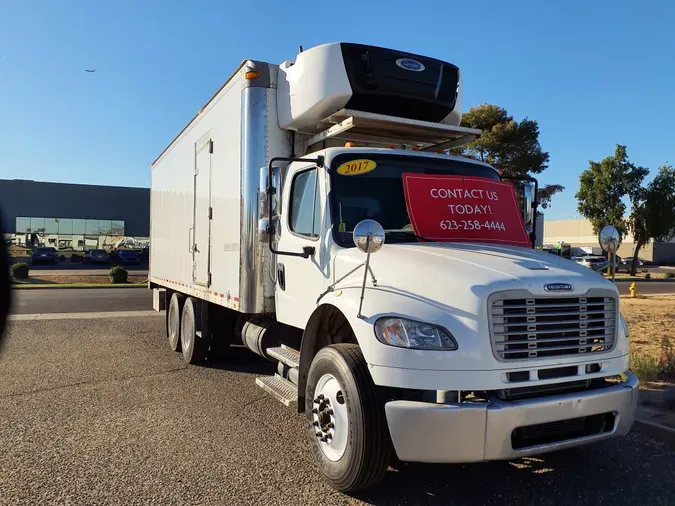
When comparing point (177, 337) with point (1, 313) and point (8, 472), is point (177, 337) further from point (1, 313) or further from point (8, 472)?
point (1, 313)

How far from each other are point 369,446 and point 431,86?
383 cm

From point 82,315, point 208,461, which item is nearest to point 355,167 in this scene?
point 208,461

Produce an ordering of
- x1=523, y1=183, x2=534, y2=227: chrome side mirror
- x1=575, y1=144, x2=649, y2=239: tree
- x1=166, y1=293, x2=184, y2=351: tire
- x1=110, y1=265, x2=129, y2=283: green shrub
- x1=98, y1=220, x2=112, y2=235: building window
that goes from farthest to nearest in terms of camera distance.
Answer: x1=98, y1=220, x2=112, y2=235: building window
x1=575, y1=144, x2=649, y2=239: tree
x1=110, y1=265, x2=129, y2=283: green shrub
x1=166, y1=293, x2=184, y2=351: tire
x1=523, y1=183, x2=534, y2=227: chrome side mirror

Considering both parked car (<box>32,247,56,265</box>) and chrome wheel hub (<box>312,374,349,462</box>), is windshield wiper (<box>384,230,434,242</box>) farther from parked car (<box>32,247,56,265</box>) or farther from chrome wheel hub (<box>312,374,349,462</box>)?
parked car (<box>32,247,56,265</box>)

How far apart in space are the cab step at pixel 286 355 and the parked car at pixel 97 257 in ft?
141

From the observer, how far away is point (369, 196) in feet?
15.9

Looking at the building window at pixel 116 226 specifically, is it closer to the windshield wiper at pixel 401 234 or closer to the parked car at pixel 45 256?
the parked car at pixel 45 256

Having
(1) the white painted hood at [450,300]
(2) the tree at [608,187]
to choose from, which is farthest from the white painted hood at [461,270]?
(2) the tree at [608,187]

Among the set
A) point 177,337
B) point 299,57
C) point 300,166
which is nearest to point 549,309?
point 300,166

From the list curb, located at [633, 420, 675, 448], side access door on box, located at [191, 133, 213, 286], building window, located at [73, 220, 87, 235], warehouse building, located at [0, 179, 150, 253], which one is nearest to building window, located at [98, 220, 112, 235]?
warehouse building, located at [0, 179, 150, 253]

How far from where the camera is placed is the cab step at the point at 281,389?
15.3 feet

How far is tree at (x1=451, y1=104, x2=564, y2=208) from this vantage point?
24406 mm

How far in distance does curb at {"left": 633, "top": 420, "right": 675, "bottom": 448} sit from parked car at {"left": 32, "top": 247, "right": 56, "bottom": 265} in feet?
144

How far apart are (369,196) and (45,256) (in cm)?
4371
